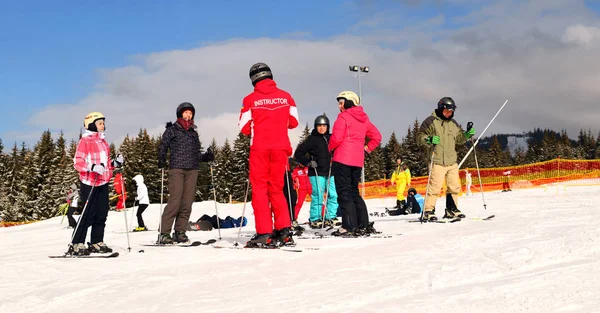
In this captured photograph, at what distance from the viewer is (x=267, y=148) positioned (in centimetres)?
650

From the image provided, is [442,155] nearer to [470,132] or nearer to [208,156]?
[470,132]

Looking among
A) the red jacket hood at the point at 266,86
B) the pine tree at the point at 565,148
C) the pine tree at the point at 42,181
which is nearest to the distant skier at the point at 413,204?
the red jacket hood at the point at 266,86

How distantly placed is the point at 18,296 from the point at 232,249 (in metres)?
2.75

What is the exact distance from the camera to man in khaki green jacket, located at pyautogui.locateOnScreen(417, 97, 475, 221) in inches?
364

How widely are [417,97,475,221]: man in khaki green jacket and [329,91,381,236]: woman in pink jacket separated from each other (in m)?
1.99

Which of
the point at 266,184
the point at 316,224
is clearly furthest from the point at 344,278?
the point at 316,224

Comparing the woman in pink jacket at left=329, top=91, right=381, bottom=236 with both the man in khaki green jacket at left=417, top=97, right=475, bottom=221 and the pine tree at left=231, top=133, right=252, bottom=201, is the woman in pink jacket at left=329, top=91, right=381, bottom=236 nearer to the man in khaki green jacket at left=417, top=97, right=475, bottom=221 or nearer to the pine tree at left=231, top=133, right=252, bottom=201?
the man in khaki green jacket at left=417, top=97, right=475, bottom=221

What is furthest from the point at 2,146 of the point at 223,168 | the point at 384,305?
the point at 384,305

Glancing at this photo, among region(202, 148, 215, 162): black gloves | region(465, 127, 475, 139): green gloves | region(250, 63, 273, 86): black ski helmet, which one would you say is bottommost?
region(202, 148, 215, 162): black gloves

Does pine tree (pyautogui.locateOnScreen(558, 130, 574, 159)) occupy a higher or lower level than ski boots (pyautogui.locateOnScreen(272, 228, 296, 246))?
higher

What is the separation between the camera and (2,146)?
263 ft

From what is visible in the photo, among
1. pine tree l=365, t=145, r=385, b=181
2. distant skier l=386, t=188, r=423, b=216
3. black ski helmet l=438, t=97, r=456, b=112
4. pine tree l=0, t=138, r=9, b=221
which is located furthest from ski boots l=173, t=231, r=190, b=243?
pine tree l=365, t=145, r=385, b=181

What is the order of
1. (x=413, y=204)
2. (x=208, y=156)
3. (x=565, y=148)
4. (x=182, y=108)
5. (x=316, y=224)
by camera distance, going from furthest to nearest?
(x=565, y=148) → (x=413, y=204) → (x=316, y=224) → (x=208, y=156) → (x=182, y=108)

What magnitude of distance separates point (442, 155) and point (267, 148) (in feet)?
13.5
